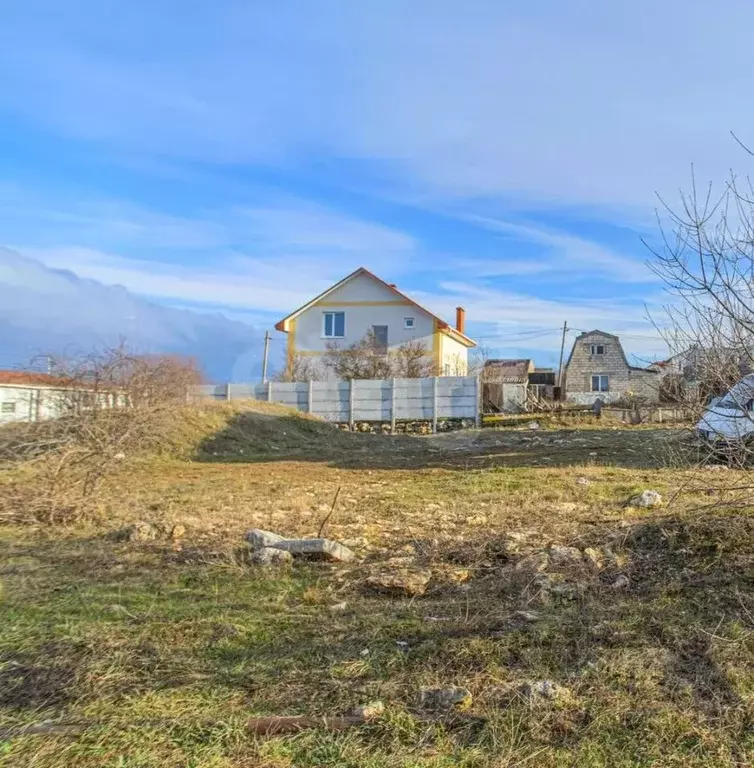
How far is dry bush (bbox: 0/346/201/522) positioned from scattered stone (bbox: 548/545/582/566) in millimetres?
5017

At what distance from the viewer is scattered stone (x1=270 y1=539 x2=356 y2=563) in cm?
516

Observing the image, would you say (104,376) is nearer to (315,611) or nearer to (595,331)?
(315,611)

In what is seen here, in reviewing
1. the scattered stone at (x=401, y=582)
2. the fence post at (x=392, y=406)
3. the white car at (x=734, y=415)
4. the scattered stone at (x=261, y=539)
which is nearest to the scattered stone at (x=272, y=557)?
the scattered stone at (x=261, y=539)

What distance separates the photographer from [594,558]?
4793mm

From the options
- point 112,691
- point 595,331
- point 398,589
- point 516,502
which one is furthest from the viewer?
point 595,331

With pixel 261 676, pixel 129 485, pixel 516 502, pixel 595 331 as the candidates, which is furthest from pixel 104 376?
pixel 595 331

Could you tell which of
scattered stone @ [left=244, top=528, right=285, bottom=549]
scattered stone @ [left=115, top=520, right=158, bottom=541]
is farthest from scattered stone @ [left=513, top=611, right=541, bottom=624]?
scattered stone @ [left=115, top=520, right=158, bottom=541]

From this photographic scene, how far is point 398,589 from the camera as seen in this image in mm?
4402

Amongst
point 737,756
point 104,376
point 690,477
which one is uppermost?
point 104,376

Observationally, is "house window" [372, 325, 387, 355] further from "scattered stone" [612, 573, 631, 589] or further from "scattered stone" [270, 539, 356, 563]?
"scattered stone" [612, 573, 631, 589]

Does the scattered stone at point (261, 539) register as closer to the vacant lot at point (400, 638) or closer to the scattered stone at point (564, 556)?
the vacant lot at point (400, 638)

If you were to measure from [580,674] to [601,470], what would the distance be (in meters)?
7.57

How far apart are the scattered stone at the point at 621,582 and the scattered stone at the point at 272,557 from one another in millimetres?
2361

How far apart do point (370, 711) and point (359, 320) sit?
3109 cm
